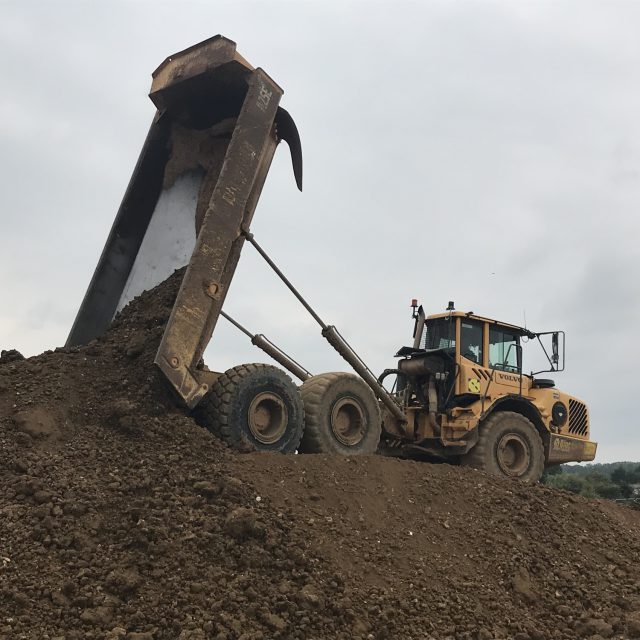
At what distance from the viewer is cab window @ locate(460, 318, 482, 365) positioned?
8.92m

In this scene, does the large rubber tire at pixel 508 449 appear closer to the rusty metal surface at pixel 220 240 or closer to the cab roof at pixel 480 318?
the cab roof at pixel 480 318

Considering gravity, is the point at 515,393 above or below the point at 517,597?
above

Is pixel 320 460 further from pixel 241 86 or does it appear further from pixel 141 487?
pixel 241 86

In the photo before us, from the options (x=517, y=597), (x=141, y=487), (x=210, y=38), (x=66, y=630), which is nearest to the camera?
(x=66, y=630)

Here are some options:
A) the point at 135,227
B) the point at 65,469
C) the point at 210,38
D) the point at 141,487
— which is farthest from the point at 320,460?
the point at 210,38

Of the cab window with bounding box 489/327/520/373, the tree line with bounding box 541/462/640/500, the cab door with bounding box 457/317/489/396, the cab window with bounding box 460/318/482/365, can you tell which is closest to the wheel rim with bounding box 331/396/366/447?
the cab door with bounding box 457/317/489/396

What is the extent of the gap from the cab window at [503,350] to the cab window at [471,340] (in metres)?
0.20

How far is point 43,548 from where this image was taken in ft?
12.4

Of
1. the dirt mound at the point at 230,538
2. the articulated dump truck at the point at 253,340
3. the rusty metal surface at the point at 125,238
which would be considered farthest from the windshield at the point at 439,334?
the rusty metal surface at the point at 125,238

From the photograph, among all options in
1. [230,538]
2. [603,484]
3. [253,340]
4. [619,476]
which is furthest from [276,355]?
[619,476]

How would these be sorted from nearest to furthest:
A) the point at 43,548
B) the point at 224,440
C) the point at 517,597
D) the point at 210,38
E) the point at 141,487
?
the point at 43,548 → the point at 141,487 → the point at 517,597 → the point at 224,440 → the point at 210,38

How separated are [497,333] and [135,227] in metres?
5.01

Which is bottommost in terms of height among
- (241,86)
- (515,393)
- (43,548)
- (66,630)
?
(66,630)

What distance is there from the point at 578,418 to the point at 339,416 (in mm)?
4586
